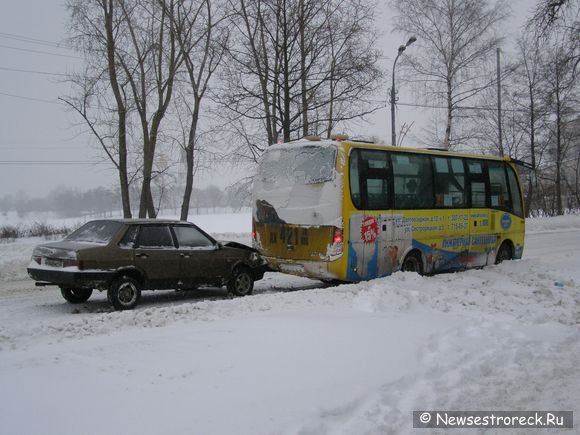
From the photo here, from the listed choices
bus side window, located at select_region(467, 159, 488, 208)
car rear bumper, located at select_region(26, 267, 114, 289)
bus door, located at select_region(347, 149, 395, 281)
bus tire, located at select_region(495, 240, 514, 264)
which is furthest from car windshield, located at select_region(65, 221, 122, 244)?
bus tire, located at select_region(495, 240, 514, 264)

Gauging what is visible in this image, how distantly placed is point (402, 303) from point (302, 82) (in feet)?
43.3

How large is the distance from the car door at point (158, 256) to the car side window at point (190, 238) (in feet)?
0.67

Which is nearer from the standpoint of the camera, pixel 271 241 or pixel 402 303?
pixel 402 303

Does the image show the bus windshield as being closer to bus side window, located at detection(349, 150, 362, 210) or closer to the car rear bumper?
bus side window, located at detection(349, 150, 362, 210)

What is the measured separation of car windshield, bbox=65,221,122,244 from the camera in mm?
9523

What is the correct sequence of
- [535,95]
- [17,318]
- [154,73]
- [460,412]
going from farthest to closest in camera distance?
[535,95], [154,73], [17,318], [460,412]

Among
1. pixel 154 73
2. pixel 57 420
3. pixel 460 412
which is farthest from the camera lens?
pixel 154 73

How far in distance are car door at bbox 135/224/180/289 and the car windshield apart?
47cm

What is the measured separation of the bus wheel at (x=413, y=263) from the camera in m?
11.6

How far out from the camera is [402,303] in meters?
8.09

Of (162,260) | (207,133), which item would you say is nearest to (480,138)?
(207,133)

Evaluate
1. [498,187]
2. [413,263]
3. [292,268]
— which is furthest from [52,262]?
[498,187]

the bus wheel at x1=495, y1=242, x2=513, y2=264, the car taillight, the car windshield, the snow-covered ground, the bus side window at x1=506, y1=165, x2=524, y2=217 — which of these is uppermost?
the bus side window at x1=506, y1=165, x2=524, y2=217

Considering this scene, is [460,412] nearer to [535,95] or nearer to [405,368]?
[405,368]
